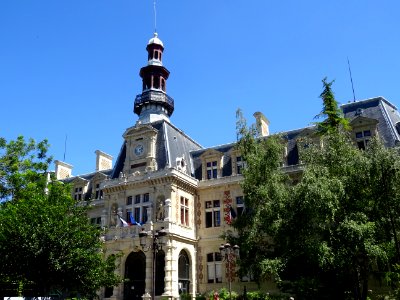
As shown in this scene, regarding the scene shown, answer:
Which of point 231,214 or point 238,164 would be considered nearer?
point 231,214

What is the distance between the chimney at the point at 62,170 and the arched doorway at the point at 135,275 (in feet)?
63.7

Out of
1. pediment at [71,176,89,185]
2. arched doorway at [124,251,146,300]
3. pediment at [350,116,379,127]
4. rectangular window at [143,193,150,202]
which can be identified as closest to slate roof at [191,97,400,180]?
pediment at [350,116,379,127]

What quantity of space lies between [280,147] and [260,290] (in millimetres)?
10425

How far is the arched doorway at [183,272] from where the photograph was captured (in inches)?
1215

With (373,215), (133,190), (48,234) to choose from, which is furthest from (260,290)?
(48,234)

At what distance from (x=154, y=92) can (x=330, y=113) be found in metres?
19.4

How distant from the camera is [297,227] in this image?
22625 millimetres

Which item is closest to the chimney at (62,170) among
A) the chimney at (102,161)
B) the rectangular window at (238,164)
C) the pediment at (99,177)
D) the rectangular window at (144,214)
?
the chimney at (102,161)

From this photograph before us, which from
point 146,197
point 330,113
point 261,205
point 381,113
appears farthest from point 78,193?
point 381,113

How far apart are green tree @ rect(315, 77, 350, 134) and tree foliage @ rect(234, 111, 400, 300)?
1.84 meters

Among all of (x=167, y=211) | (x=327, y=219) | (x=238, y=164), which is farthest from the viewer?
(x=238, y=164)

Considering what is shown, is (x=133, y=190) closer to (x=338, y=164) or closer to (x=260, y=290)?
(x=260, y=290)

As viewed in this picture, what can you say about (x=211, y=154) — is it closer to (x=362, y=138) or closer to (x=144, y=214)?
(x=144, y=214)

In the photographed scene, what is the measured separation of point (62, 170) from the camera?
159 ft
